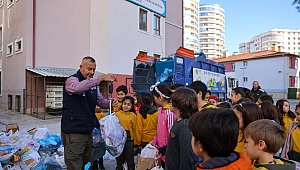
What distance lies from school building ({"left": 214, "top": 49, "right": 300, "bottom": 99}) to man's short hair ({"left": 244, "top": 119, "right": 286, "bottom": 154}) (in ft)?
116

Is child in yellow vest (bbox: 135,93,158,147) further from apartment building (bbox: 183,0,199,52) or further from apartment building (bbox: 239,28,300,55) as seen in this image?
apartment building (bbox: 239,28,300,55)

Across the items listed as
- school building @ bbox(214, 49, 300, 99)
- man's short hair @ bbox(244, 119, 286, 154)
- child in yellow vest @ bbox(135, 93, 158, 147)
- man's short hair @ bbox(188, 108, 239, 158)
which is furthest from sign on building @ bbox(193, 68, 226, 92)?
school building @ bbox(214, 49, 300, 99)

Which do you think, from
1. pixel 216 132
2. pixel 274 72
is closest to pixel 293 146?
pixel 216 132

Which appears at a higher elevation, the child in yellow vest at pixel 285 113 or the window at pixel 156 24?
the window at pixel 156 24

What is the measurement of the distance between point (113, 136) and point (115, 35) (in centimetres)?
1285

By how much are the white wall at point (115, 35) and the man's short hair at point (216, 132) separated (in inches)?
570

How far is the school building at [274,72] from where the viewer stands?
1467 inches

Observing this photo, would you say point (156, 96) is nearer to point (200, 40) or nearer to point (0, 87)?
point (0, 87)

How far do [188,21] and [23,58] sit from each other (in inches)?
3369

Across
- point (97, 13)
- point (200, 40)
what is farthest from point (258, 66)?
point (200, 40)

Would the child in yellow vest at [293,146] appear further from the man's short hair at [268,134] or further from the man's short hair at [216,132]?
the man's short hair at [216,132]

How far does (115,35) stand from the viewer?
52.9 ft

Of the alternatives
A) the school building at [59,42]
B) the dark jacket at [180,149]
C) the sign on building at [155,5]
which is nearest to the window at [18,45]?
the school building at [59,42]

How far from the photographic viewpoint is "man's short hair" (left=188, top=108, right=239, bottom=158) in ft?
4.68
